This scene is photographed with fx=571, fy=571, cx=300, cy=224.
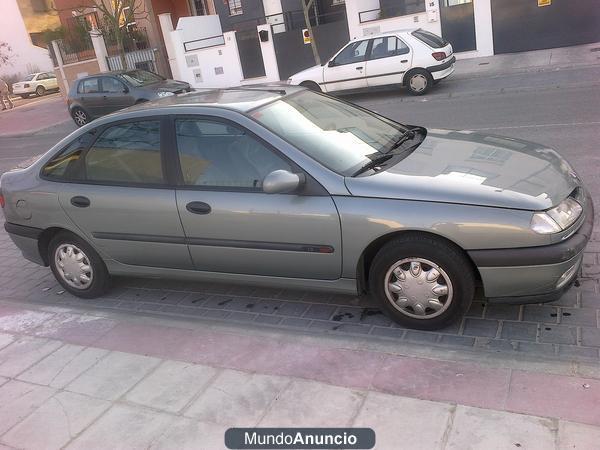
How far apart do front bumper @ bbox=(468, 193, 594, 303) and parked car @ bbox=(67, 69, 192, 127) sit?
44.5 feet

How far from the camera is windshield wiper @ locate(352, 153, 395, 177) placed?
371 cm

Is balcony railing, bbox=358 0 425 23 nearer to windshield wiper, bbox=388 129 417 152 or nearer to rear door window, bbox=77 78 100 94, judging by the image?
rear door window, bbox=77 78 100 94

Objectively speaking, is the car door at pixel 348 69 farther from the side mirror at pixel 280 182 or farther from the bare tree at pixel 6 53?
the bare tree at pixel 6 53

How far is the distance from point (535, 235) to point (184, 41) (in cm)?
2145

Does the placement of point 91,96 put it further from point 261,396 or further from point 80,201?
point 261,396

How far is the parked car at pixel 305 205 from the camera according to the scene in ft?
10.9

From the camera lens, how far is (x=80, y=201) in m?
4.50

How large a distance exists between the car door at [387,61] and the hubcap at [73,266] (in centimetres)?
1061

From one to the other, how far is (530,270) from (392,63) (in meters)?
11.3

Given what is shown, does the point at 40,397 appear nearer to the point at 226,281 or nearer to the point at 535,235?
the point at 226,281

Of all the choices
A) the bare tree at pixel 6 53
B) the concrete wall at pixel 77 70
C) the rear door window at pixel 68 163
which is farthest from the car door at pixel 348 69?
the bare tree at pixel 6 53

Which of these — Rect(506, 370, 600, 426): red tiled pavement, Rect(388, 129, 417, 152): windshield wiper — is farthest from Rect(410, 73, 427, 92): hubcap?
Rect(506, 370, 600, 426): red tiled pavement

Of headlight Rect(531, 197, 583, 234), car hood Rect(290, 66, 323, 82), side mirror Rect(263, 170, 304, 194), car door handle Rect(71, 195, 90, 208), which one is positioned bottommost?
car hood Rect(290, 66, 323, 82)

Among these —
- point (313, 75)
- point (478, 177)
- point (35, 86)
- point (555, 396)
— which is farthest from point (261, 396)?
point (35, 86)
